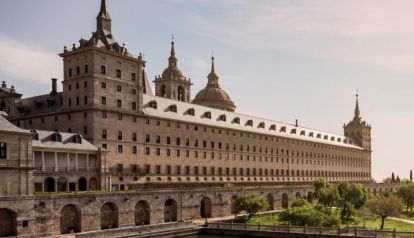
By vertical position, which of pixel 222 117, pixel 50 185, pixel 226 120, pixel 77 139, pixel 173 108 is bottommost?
pixel 50 185

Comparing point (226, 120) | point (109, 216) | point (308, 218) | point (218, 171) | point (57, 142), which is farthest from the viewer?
point (226, 120)

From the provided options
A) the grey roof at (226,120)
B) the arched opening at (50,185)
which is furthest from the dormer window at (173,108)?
the arched opening at (50,185)

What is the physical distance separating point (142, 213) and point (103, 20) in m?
32.3

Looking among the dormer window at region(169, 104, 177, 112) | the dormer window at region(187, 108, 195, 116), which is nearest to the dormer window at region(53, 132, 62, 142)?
the dormer window at region(169, 104, 177, 112)

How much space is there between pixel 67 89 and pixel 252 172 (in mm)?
47504

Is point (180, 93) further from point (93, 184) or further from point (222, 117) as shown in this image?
point (93, 184)

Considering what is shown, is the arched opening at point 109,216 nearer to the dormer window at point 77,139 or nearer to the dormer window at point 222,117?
the dormer window at point 77,139

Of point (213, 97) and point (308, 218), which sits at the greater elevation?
point (213, 97)

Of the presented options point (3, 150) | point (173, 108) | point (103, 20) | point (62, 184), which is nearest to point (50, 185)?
point (62, 184)

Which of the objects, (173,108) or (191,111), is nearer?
(173,108)

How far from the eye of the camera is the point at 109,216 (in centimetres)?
5994

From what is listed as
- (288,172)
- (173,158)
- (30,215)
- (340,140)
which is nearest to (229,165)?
(173,158)

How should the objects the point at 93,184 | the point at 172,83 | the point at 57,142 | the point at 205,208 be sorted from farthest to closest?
Answer: the point at 172,83 → the point at 205,208 → the point at 93,184 → the point at 57,142

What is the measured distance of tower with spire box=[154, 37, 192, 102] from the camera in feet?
→ 403
